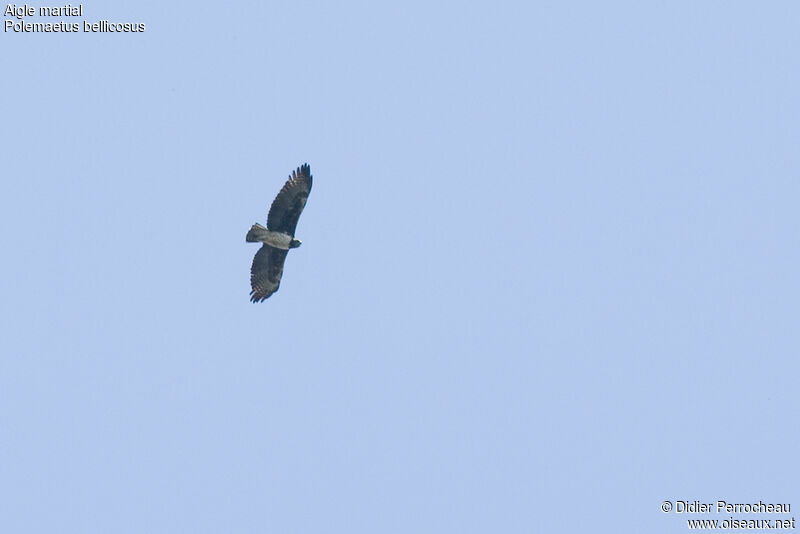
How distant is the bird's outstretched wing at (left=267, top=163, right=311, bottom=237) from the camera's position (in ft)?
155

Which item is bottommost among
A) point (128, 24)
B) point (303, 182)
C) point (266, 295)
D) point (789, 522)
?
point (789, 522)

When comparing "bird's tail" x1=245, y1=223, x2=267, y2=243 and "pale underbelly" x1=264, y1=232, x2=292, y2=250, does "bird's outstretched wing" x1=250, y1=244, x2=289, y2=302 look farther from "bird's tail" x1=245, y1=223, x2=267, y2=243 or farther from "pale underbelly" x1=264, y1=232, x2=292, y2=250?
"bird's tail" x1=245, y1=223, x2=267, y2=243

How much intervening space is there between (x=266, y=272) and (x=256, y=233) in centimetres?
245

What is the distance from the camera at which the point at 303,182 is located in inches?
1854

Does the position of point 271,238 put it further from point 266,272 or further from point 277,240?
point 266,272

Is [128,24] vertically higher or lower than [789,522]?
higher

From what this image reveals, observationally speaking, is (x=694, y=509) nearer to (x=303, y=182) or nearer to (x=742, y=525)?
(x=742, y=525)

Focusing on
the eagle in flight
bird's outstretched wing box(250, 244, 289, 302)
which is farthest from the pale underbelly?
bird's outstretched wing box(250, 244, 289, 302)

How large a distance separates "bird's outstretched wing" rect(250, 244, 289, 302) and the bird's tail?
1317 millimetres

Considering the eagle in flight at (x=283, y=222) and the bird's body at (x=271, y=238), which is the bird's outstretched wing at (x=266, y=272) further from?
the bird's body at (x=271, y=238)

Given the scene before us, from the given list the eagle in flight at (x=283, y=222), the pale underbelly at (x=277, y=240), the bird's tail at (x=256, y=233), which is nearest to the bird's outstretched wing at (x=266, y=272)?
the eagle in flight at (x=283, y=222)

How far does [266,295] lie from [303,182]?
4957 mm

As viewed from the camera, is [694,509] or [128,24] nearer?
[694,509]

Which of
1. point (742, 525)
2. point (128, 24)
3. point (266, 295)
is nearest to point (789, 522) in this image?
point (742, 525)
